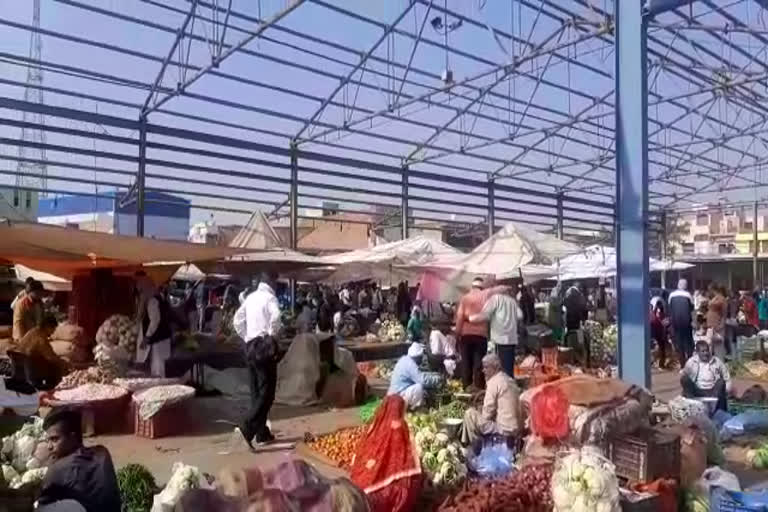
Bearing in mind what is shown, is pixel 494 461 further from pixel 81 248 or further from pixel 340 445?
pixel 81 248

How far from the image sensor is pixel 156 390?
7543 millimetres

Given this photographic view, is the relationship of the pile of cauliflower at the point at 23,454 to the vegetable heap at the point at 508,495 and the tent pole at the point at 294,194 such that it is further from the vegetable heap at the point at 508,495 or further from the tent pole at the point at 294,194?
the tent pole at the point at 294,194

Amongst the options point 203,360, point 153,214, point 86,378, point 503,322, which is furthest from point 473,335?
point 153,214

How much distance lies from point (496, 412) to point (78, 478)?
355cm

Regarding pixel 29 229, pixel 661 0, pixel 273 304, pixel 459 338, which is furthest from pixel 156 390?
pixel 661 0

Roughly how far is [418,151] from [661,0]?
13.0 m

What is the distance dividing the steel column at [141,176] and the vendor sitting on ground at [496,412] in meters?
10.7

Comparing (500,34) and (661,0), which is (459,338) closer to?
(661,0)

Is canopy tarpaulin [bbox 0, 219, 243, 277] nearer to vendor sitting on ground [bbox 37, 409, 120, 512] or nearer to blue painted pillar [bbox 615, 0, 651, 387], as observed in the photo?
vendor sitting on ground [bbox 37, 409, 120, 512]

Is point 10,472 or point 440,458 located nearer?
point 10,472

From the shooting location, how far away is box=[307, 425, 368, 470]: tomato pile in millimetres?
6307

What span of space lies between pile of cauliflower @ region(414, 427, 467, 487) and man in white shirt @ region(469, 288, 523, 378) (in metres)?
3.38

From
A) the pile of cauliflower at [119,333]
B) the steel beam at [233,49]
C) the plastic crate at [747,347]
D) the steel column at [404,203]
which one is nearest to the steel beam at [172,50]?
the steel beam at [233,49]

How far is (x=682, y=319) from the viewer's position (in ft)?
39.6
